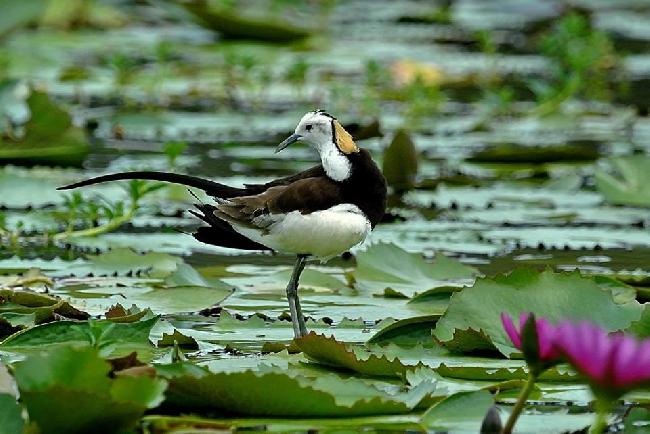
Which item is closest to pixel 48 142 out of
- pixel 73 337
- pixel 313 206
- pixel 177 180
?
pixel 177 180

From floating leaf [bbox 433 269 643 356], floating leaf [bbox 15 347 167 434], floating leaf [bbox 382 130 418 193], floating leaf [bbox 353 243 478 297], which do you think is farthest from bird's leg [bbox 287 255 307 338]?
floating leaf [bbox 382 130 418 193]

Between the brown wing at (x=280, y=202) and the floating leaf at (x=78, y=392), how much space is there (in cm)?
90

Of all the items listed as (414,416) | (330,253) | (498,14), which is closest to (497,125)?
(330,253)

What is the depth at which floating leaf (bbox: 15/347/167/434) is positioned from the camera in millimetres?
2031

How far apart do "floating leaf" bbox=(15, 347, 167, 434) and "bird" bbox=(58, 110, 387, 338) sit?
891mm

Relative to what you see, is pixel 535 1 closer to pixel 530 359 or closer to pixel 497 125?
pixel 497 125

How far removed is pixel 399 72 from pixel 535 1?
4.39 m

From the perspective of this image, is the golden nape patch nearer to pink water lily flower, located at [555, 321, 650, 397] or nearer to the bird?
the bird

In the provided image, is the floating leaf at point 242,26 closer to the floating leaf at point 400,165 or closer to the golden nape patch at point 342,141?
the floating leaf at point 400,165

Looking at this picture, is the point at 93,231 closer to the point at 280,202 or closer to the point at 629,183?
the point at 280,202

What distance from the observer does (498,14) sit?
12125 mm

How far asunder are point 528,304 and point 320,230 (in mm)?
422

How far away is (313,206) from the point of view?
2947 mm

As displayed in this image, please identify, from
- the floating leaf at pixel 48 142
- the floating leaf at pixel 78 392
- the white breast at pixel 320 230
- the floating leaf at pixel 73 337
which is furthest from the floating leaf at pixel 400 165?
the floating leaf at pixel 78 392
